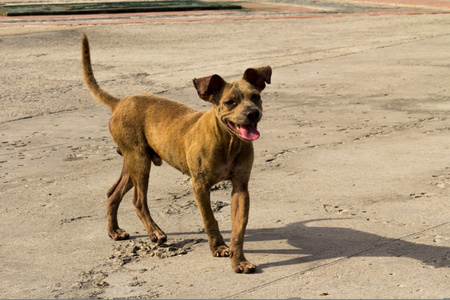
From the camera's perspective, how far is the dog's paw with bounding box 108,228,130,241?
225 inches

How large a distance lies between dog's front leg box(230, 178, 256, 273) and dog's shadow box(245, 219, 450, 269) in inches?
7.2

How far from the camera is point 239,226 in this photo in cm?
509

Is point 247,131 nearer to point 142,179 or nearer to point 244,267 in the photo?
point 244,267

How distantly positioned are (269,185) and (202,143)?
6.01 ft

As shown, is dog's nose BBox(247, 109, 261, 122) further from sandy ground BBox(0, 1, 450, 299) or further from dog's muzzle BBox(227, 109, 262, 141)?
sandy ground BBox(0, 1, 450, 299)

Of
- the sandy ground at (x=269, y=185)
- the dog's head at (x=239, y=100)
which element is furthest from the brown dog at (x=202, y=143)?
the sandy ground at (x=269, y=185)

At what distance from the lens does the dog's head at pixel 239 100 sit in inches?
187

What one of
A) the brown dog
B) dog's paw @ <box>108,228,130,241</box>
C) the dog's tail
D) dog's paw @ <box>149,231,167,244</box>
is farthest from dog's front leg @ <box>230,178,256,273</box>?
the dog's tail

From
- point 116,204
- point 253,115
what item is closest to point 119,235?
point 116,204

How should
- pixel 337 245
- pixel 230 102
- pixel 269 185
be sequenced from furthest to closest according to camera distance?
pixel 269 185
pixel 337 245
pixel 230 102

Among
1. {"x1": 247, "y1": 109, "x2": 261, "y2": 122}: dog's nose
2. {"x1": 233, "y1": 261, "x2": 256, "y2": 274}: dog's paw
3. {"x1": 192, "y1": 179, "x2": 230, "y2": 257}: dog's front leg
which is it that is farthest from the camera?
{"x1": 192, "y1": 179, "x2": 230, "y2": 257}: dog's front leg

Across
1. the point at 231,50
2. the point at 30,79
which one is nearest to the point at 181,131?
the point at 30,79

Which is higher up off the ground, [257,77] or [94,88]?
[257,77]

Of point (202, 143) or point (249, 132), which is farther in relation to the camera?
point (202, 143)
